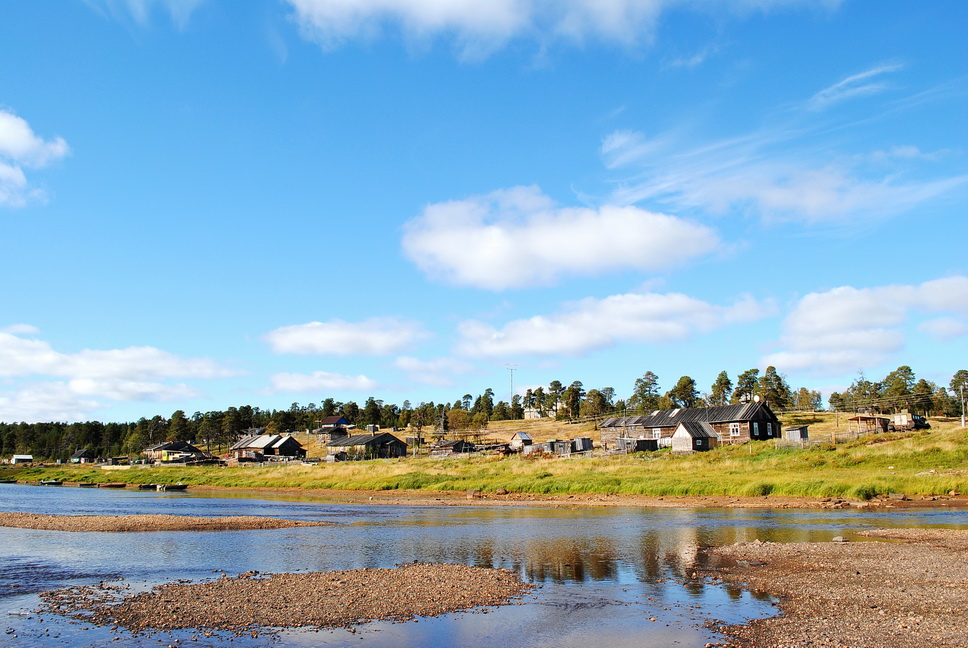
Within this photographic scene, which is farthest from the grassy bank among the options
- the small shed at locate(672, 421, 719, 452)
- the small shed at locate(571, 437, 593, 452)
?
the small shed at locate(571, 437, 593, 452)

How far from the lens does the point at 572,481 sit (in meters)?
65.7

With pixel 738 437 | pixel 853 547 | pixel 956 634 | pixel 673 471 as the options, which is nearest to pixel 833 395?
pixel 738 437

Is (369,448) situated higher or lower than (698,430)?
lower

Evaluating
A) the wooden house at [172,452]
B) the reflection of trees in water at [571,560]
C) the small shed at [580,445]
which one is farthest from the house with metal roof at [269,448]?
the reflection of trees in water at [571,560]

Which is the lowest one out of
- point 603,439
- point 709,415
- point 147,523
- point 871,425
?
point 147,523

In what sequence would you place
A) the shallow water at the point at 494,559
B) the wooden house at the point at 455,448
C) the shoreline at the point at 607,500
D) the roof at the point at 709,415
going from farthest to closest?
the wooden house at the point at 455,448, the roof at the point at 709,415, the shoreline at the point at 607,500, the shallow water at the point at 494,559

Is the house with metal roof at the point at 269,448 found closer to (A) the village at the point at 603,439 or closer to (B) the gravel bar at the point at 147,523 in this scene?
(A) the village at the point at 603,439

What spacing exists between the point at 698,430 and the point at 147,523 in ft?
258

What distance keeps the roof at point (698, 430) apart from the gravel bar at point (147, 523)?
68595 mm

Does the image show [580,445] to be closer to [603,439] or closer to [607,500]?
[603,439]

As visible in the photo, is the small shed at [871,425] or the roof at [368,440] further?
the roof at [368,440]

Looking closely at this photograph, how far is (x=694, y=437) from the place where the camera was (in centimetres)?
9831

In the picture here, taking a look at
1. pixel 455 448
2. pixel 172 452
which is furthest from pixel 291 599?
pixel 172 452

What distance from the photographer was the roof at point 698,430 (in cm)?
9881
